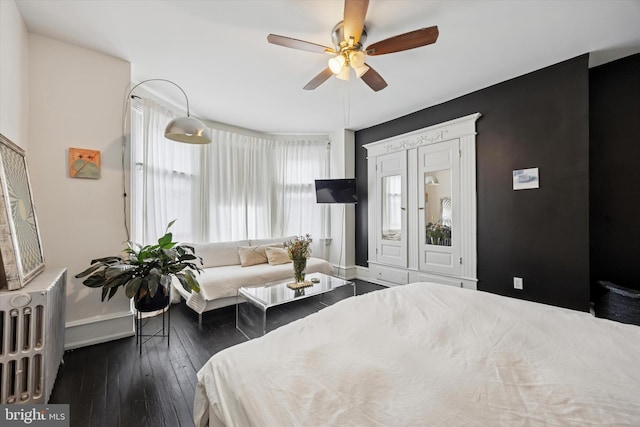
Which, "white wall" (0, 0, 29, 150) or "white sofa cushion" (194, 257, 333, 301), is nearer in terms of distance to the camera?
"white wall" (0, 0, 29, 150)

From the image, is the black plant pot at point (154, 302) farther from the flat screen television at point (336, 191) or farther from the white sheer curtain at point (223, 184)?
the flat screen television at point (336, 191)

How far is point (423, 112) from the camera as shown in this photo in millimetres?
3752

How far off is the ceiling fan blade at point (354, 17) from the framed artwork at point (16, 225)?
230 centimetres

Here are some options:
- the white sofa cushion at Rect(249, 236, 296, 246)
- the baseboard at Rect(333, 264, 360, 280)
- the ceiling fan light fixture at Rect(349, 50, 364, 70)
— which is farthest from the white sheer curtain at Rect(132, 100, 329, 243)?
the ceiling fan light fixture at Rect(349, 50, 364, 70)

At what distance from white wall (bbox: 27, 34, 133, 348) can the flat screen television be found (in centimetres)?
280

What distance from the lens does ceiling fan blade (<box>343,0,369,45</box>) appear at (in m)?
1.54

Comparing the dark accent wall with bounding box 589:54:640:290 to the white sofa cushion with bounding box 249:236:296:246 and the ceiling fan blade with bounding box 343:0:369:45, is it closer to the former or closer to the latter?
the ceiling fan blade with bounding box 343:0:369:45

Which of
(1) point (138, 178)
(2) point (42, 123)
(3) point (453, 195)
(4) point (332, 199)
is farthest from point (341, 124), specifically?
(2) point (42, 123)

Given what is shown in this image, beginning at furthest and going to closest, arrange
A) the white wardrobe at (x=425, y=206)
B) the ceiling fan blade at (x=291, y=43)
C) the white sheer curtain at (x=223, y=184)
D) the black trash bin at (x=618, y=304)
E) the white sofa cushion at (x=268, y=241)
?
the white sofa cushion at (x=268, y=241), the white wardrobe at (x=425, y=206), the white sheer curtain at (x=223, y=184), the black trash bin at (x=618, y=304), the ceiling fan blade at (x=291, y=43)

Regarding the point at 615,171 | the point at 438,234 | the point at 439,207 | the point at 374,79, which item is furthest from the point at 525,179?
the point at 374,79

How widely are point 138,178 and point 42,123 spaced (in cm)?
95

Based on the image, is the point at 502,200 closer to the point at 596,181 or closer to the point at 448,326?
the point at 596,181

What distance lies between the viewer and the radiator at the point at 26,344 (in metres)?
1.38

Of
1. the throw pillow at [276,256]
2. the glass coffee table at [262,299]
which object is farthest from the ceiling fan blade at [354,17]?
the throw pillow at [276,256]
